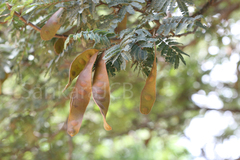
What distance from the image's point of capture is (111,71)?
3.12 ft

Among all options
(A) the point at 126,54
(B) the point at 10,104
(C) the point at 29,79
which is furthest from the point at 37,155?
(A) the point at 126,54

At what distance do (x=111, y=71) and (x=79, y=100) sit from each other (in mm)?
188

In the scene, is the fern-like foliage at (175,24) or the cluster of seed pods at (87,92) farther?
the fern-like foliage at (175,24)

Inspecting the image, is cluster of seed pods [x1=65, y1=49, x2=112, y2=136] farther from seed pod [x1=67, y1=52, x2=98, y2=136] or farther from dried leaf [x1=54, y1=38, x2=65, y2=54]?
dried leaf [x1=54, y1=38, x2=65, y2=54]

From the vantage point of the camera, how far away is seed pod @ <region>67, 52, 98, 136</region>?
0.85 metres

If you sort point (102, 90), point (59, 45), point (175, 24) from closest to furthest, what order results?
point (102, 90) → point (175, 24) → point (59, 45)

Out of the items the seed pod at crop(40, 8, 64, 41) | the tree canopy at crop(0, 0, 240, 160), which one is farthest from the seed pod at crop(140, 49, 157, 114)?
the seed pod at crop(40, 8, 64, 41)

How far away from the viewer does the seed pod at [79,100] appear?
0.85 metres

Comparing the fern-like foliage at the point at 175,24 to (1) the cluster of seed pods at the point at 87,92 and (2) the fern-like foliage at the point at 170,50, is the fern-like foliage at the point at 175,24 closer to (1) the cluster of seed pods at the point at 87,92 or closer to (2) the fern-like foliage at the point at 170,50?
(2) the fern-like foliage at the point at 170,50

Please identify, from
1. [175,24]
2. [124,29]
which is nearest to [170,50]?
[175,24]

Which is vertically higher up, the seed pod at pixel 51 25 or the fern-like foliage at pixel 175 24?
the seed pod at pixel 51 25

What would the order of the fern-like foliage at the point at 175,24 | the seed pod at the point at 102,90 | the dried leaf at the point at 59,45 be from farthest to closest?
the dried leaf at the point at 59,45, the fern-like foliage at the point at 175,24, the seed pod at the point at 102,90

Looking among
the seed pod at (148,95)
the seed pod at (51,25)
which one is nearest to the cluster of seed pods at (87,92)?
the seed pod at (148,95)

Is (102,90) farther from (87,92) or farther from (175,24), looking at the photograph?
(175,24)
